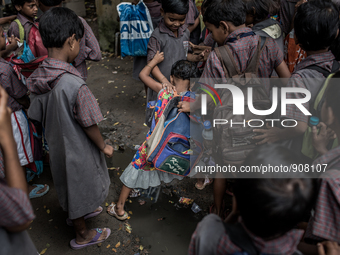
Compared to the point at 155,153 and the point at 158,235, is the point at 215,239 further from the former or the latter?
the point at 158,235

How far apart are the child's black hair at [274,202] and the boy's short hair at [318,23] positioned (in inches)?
59.9

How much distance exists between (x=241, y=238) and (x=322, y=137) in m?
1.27

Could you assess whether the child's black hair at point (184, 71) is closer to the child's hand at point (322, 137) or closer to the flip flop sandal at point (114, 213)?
the child's hand at point (322, 137)

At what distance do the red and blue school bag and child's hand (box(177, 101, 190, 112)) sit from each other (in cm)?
4

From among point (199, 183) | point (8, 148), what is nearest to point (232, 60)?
point (199, 183)

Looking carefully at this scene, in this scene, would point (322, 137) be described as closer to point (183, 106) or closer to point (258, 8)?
point (183, 106)

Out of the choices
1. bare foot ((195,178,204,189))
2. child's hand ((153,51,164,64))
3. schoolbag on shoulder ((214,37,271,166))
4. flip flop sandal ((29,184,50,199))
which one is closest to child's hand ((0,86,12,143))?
schoolbag on shoulder ((214,37,271,166))

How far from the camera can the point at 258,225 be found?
1.23 metres

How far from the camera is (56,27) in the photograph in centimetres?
226

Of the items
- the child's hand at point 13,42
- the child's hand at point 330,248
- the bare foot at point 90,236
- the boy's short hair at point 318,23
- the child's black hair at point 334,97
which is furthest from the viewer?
the child's hand at point 13,42

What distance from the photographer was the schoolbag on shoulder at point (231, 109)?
2490 mm

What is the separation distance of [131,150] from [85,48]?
6.12ft

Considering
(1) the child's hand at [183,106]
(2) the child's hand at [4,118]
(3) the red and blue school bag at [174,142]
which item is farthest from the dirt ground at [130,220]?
(2) the child's hand at [4,118]

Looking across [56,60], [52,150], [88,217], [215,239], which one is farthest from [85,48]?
[215,239]
